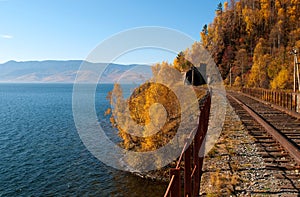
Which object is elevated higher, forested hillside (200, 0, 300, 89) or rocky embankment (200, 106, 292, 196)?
forested hillside (200, 0, 300, 89)

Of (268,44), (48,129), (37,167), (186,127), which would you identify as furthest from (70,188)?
(268,44)

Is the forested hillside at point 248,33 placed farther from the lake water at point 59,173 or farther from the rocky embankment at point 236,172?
the rocky embankment at point 236,172

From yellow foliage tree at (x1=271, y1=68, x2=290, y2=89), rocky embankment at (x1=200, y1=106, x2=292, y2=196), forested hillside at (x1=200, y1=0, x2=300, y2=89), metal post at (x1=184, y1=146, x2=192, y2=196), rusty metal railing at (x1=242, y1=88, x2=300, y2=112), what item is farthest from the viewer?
forested hillside at (x1=200, y1=0, x2=300, y2=89)

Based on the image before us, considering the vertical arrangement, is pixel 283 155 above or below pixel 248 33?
below

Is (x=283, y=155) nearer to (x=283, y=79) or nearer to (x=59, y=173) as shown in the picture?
(x=59, y=173)

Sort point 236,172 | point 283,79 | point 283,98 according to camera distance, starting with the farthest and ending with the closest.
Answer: point 283,79
point 283,98
point 236,172

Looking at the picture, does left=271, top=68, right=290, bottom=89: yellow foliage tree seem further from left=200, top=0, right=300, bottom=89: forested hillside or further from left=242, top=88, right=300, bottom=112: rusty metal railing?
left=200, top=0, right=300, bottom=89: forested hillside

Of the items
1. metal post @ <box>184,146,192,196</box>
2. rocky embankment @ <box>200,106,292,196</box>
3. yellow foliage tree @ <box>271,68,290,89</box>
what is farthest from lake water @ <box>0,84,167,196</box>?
yellow foliage tree @ <box>271,68,290,89</box>

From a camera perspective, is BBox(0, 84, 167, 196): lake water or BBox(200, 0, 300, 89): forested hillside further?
BBox(200, 0, 300, 89): forested hillside

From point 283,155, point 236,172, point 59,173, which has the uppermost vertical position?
Answer: point 283,155

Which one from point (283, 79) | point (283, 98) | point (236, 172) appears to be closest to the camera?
point (236, 172)

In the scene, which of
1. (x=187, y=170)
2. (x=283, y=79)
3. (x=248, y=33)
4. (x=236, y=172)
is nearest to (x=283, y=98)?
(x=236, y=172)

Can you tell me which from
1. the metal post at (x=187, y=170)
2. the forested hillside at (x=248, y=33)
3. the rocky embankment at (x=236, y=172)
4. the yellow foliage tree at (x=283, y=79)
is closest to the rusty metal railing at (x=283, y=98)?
the rocky embankment at (x=236, y=172)

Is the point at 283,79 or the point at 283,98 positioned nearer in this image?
the point at 283,98
